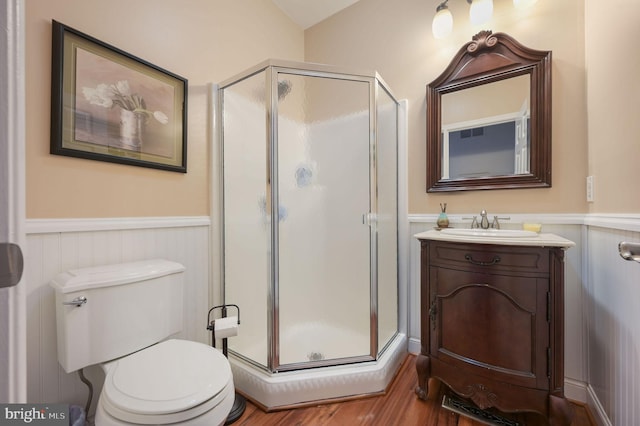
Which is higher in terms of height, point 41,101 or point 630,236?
point 41,101

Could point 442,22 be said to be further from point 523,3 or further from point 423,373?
point 423,373

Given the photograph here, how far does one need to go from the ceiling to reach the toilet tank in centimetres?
224

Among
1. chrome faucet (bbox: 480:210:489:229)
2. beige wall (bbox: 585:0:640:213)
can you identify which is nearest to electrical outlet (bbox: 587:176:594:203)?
beige wall (bbox: 585:0:640:213)

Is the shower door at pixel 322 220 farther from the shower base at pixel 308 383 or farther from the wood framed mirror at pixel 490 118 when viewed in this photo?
the wood framed mirror at pixel 490 118

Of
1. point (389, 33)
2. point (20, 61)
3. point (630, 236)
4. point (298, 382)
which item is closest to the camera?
point (20, 61)

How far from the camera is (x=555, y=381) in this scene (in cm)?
113

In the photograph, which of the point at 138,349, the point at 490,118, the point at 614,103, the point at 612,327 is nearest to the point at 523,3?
the point at 490,118

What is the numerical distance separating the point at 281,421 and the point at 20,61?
1593 mm

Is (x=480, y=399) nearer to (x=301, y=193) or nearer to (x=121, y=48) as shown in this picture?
(x=301, y=193)

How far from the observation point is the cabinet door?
3.81 feet

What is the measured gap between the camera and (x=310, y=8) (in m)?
2.27

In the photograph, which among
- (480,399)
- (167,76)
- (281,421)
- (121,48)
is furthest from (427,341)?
(121,48)

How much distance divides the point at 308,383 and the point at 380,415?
0.40 meters

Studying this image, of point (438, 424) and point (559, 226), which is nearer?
point (438, 424)
